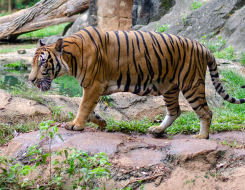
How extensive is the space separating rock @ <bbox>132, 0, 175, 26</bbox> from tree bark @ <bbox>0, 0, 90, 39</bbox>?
124 inches

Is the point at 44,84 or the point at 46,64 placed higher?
the point at 46,64

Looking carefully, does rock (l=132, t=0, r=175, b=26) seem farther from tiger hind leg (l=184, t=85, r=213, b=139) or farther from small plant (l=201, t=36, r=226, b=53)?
tiger hind leg (l=184, t=85, r=213, b=139)

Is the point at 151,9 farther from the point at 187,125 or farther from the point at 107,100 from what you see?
the point at 187,125

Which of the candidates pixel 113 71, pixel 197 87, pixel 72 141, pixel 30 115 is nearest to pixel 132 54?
pixel 113 71

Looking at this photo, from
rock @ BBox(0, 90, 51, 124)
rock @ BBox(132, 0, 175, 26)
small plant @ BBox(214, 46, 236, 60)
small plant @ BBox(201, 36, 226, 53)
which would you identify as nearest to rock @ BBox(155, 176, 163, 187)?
rock @ BBox(0, 90, 51, 124)

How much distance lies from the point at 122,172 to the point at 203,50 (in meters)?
2.43

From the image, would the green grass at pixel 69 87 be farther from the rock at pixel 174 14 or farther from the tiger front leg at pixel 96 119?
the rock at pixel 174 14

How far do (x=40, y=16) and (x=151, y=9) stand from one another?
6.08 m

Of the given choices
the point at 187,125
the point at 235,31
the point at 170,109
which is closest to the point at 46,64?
the point at 170,109

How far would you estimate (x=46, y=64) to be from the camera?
3.69 m

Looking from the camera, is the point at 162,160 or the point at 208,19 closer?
the point at 162,160

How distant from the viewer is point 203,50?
4297 mm

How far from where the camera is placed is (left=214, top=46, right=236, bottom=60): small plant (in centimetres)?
857

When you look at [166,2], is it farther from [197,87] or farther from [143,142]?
[143,142]
